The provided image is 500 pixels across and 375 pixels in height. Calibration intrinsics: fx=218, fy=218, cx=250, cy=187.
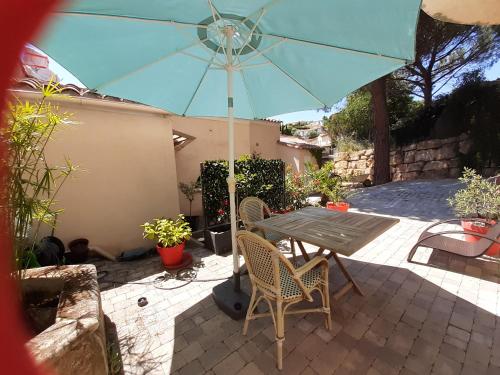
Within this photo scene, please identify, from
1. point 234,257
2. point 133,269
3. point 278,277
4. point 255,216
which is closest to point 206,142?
point 255,216

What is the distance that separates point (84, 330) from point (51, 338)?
160mm

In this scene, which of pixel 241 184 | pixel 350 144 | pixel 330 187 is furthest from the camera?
pixel 350 144

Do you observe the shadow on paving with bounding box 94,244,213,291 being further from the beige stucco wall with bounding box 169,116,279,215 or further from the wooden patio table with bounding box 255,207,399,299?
the beige stucco wall with bounding box 169,116,279,215

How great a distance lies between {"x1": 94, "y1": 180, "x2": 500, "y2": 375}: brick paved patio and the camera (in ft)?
6.47

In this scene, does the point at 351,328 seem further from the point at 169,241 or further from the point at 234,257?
the point at 169,241

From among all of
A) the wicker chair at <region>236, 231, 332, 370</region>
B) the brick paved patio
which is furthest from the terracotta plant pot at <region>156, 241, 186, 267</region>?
the wicker chair at <region>236, 231, 332, 370</region>

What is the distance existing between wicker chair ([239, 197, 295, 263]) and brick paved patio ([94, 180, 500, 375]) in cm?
88

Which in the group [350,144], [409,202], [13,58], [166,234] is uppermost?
[350,144]

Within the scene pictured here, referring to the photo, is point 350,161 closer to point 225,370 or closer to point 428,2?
point 428,2

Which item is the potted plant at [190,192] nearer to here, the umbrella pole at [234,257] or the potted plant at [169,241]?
the potted plant at [169,241]

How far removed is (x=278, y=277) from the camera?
6.28ft

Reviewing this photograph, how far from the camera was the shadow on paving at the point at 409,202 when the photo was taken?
6.39m

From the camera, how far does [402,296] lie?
9.30ft

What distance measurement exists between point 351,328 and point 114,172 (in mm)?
5122
